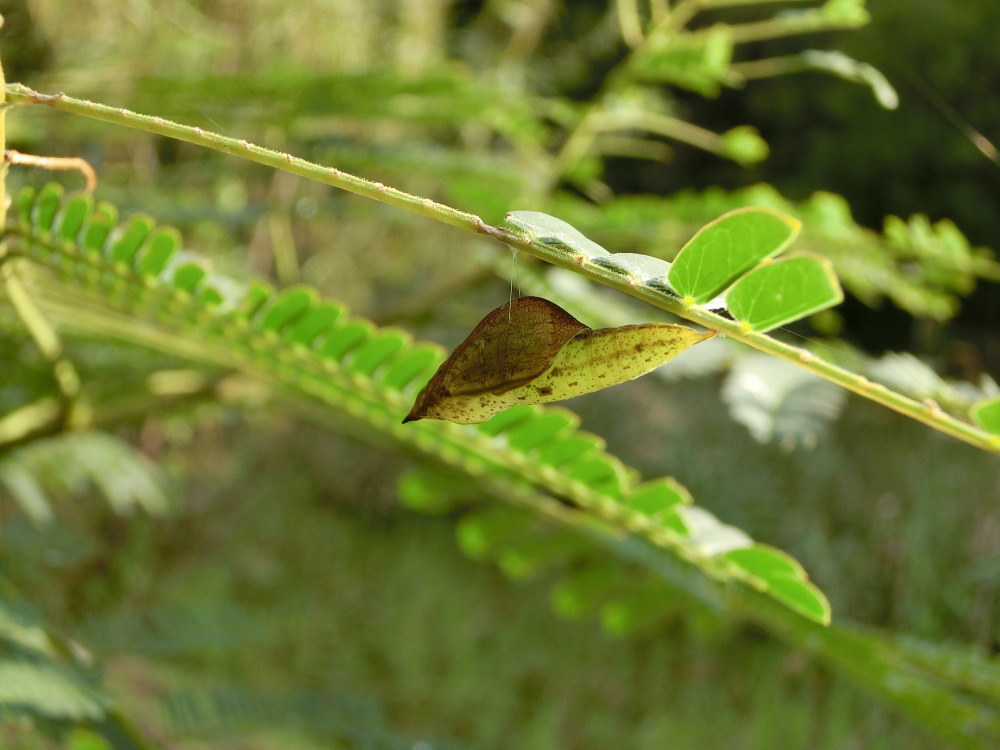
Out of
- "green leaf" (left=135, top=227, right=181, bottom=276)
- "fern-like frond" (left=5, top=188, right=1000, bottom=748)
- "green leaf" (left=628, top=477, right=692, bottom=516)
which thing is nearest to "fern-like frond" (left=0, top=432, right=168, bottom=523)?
"fern-like frond" (left=5, top=188, right=1000, bottom=748)

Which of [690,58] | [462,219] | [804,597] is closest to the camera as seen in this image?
[462,219]

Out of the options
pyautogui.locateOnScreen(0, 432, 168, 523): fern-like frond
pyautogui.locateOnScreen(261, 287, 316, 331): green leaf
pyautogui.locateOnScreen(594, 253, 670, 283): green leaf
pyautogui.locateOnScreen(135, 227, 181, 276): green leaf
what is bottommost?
pyautogui.locateOnScreen(0, 432, 168, 523): fern-like frond

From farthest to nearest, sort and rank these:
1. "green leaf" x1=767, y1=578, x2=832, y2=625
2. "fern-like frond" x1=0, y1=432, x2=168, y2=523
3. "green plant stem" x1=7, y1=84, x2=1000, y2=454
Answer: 1. "fern-like frond" x1=0, y1=432, x2=168, y2=523
2. "green leaf" x1=767, y1=578, x2=832, y2=625
3. "green plant stem" x1=7, y1=84, x2=1000, y2=454

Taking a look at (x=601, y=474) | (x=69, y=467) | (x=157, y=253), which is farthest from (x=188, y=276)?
(x=69, y=467)

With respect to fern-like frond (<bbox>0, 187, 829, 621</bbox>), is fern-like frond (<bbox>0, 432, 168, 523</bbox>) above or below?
below

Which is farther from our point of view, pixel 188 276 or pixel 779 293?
pixel 188 276

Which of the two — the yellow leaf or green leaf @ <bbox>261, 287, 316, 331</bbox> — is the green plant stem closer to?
the yellow leaf

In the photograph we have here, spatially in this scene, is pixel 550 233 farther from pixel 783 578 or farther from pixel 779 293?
pixel 783 578
